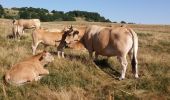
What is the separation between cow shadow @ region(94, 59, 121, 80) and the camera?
14023 mm

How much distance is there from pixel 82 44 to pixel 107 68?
3210 mm

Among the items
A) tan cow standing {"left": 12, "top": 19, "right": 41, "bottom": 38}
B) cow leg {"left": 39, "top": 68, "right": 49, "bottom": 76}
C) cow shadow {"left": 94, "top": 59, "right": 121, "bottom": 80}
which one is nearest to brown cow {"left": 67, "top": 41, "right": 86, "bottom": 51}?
cow shadow {"left": 94, "top": 59, "right": 121, "bottom": 80}

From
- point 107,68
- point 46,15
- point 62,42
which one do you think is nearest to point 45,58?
point 107,68

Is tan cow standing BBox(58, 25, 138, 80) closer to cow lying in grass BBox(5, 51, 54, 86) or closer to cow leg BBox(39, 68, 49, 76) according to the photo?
cow lying in grass BBox(5, 51, 54, 86)

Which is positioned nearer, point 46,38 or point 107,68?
point 107,68

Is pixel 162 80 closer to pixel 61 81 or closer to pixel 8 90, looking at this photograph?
pixel 61 81

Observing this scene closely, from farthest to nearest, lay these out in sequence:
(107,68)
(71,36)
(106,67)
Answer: (71,36) < (106,67) < (107,68)

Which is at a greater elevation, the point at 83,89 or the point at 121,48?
the point at 121,48

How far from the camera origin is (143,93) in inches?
433

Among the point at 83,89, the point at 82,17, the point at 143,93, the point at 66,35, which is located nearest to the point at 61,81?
the point at 83,89

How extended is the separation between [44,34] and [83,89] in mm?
8004

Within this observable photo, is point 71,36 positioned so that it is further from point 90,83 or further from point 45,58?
point 90,83

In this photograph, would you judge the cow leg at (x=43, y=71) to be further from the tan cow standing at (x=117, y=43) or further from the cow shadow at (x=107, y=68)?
the tan cow standing at (x=117, y=43)

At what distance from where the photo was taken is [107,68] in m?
14.9
